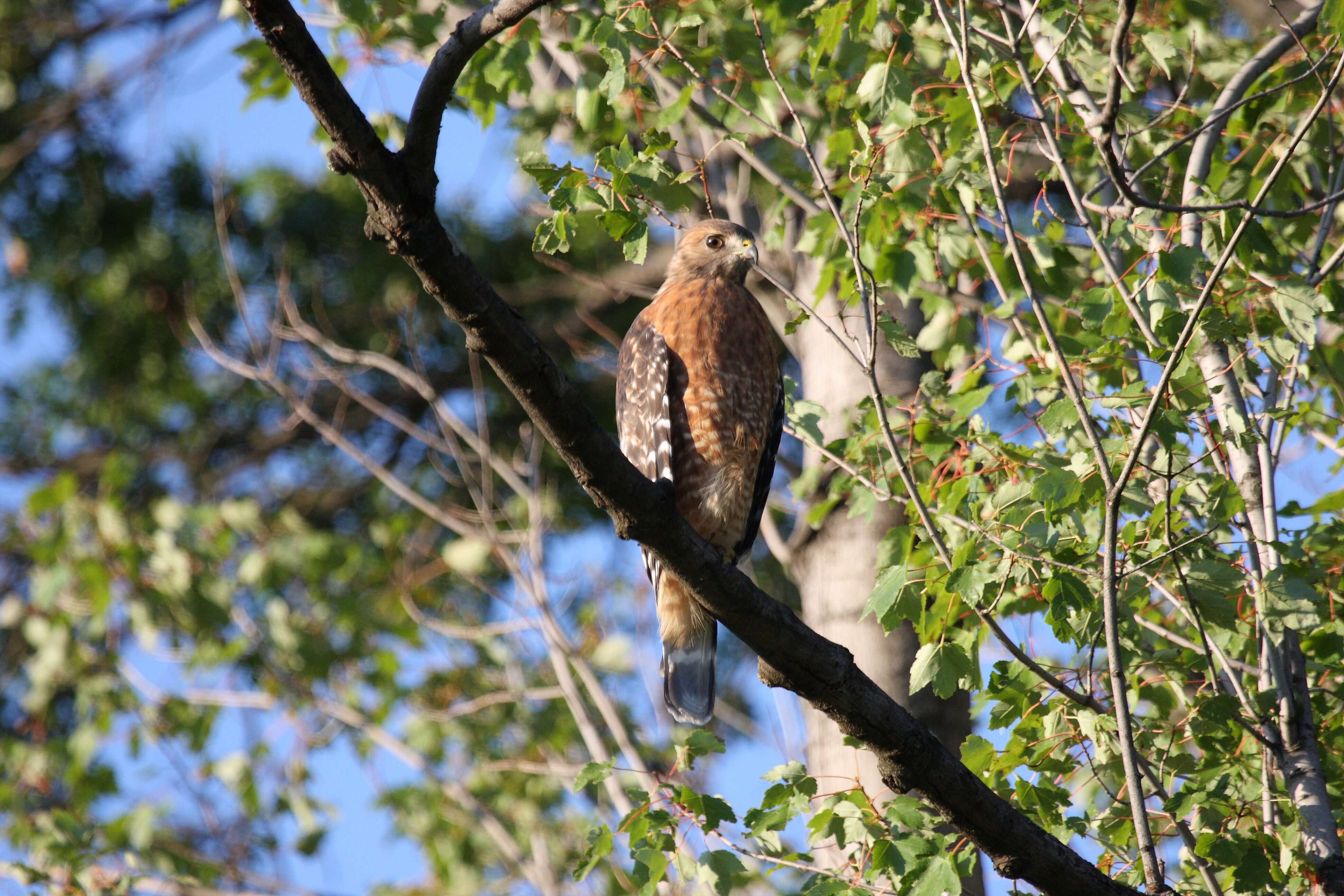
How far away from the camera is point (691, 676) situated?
378cm

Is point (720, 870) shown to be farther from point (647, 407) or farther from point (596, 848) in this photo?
point (647, 407)

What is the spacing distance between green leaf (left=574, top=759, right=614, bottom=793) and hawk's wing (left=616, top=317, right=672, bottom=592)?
1104mm

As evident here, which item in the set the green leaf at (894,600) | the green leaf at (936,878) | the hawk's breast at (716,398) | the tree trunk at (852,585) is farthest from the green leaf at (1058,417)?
the hawk's breast at (716,398)

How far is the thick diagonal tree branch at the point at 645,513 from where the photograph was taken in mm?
1735

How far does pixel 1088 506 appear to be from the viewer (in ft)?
8.80

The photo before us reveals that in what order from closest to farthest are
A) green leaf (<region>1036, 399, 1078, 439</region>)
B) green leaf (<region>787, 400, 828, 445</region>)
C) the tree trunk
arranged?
green leaf (<region>1036, 399, 1078, 439</region>) < green leaf (<region>787, 400, 828, 445</region>) < the tree trunk

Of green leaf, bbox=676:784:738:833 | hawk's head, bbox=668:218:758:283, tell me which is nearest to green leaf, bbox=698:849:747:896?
green leaf, bbox=676:784:738:833

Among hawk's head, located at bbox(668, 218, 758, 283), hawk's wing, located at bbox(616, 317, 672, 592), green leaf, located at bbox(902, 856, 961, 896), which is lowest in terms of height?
green leaf, located at bbox(902, 856, 961, 896)

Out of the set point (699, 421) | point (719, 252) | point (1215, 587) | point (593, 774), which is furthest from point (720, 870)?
point (719, 252)

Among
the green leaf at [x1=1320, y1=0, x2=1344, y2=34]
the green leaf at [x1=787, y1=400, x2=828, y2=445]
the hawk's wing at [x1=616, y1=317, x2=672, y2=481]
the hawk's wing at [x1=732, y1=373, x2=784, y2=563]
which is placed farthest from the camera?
the hawk's wing at [x1=732, y1=373, x2=784, y2=563]

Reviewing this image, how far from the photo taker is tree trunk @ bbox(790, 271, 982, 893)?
3.54 m

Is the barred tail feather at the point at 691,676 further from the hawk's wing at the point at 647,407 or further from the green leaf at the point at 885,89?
the green leaf at the point at 885,89

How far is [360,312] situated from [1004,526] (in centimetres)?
438

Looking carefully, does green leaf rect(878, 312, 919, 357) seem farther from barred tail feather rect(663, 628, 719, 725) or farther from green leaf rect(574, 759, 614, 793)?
barred tail feather rect(663, 628, 719, 725)
